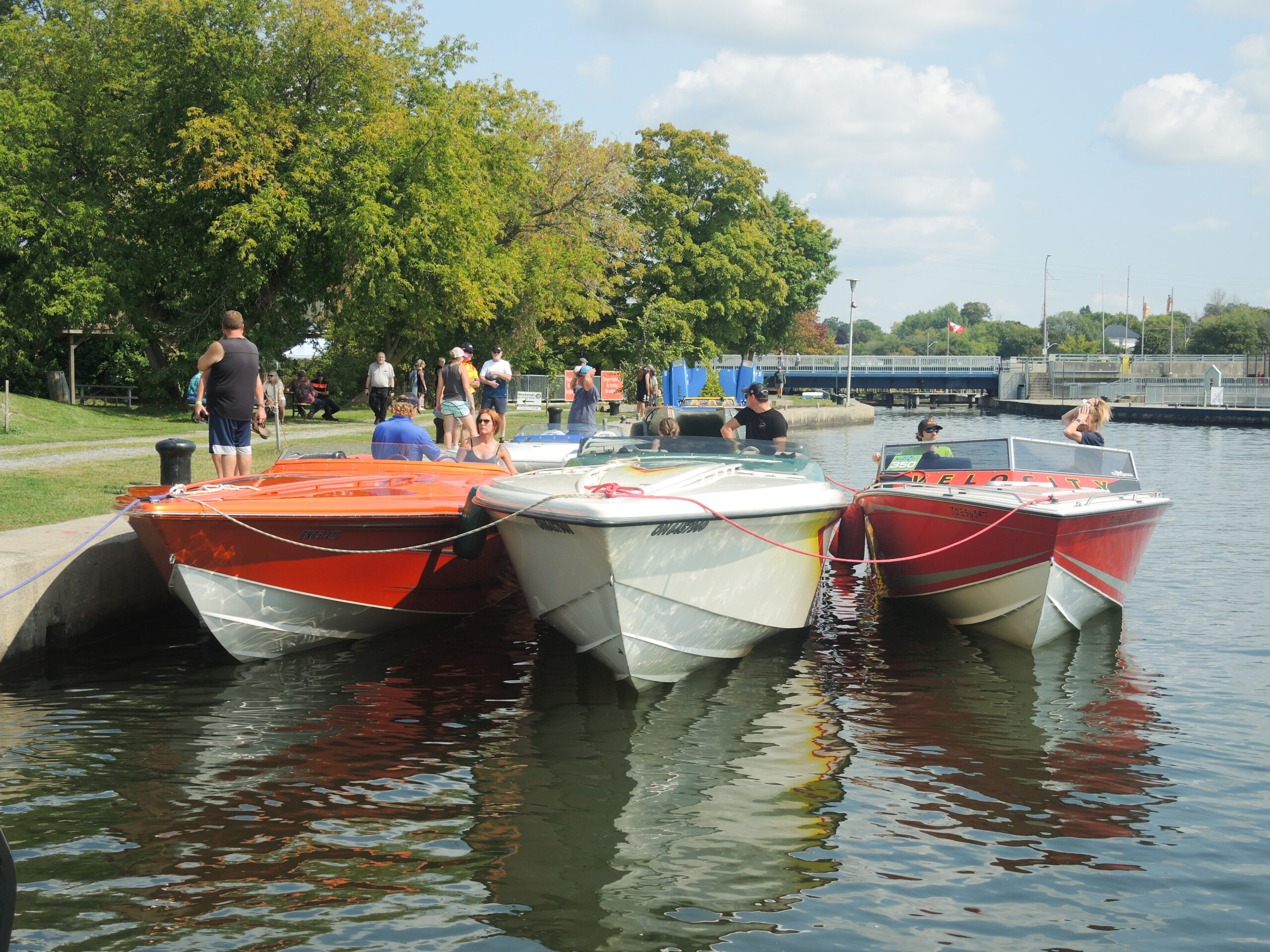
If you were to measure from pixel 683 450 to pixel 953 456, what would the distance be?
278cm

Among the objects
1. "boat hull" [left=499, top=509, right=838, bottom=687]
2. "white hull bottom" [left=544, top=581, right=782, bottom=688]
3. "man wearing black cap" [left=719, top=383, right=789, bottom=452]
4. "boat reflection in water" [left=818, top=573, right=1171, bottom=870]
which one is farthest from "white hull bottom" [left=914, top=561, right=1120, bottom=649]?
"white hull bottom" [left=544, top=581, right=782, bottom=688]

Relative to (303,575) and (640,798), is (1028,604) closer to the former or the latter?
(640,798)

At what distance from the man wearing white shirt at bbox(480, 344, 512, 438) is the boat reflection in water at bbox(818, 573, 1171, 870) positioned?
804 cm

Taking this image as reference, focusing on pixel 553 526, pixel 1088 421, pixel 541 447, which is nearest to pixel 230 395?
pixel 553 526

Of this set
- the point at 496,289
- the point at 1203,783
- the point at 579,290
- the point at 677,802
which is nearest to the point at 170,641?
the point at 677,802

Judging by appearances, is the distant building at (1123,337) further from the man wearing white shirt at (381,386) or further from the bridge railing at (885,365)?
the man wearing white shirt at (381,386)

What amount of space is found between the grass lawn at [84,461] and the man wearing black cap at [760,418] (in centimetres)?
603

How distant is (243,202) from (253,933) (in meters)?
26.8

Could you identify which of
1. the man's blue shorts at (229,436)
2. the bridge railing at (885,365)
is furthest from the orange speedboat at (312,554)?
the bridge railing at (885,365)

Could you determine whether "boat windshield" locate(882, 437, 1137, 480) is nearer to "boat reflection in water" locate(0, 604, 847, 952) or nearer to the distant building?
"boat reflection in water" locate(0, 604, 847, 952)

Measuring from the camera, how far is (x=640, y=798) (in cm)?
625

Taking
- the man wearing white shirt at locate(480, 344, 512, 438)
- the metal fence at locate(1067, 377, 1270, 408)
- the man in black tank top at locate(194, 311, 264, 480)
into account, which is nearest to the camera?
the man in black tank top at locate(194, 311, 264, 480)

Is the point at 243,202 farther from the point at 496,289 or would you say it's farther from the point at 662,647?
the point at 662,647

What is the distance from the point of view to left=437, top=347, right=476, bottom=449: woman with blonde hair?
15586mm
